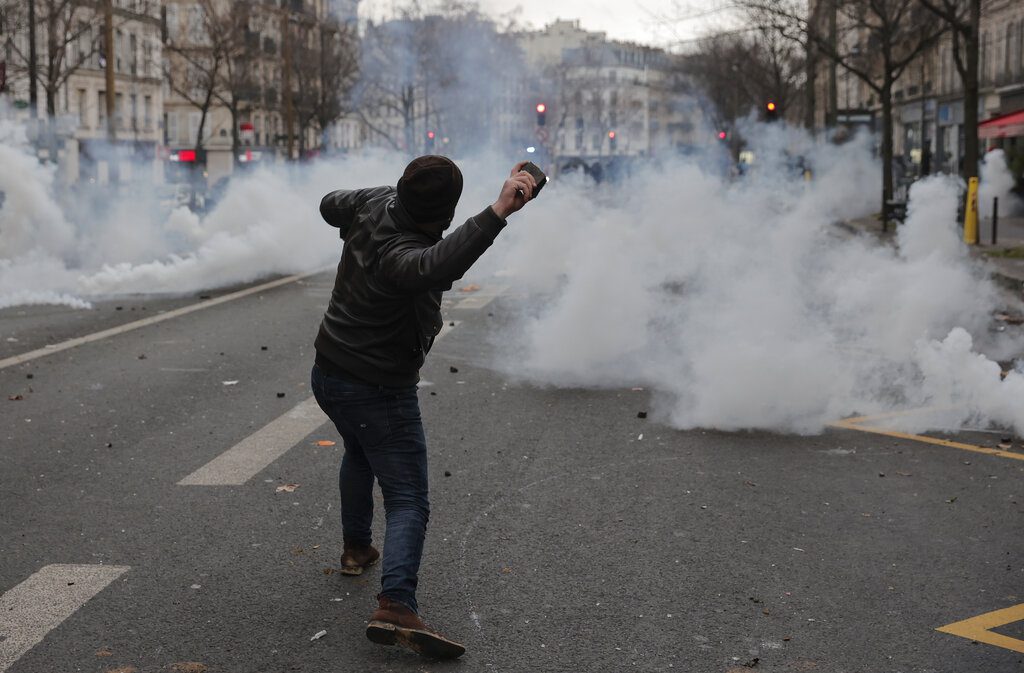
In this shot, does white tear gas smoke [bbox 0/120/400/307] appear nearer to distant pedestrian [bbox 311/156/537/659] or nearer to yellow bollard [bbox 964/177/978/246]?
yellow bollard [bbox 964/177/978/246]

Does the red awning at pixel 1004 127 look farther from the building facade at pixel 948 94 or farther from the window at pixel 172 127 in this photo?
the window at pixel 172 127

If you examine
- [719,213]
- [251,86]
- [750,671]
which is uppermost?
[251,86]

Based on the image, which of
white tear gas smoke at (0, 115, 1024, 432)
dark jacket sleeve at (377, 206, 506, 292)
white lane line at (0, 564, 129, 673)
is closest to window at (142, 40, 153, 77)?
white tear gas smoke at (0, 115, 1024, 432)

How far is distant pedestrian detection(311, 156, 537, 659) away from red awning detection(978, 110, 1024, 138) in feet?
111

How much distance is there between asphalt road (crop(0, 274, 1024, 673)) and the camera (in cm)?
427

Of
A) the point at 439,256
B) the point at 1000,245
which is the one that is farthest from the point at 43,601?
the point at 1000,245

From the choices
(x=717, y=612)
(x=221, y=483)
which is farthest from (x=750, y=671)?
(x=221, y=483)

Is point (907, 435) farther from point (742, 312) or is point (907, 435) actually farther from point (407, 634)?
point (407, 634)

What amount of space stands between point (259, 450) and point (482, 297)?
9034 millimetres

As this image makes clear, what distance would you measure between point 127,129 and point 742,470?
61012mm

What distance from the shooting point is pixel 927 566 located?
16.9 ft

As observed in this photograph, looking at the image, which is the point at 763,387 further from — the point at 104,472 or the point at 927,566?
the point at 104,472

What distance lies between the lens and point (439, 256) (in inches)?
154

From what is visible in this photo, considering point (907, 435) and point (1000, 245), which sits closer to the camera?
point (907, 435)
